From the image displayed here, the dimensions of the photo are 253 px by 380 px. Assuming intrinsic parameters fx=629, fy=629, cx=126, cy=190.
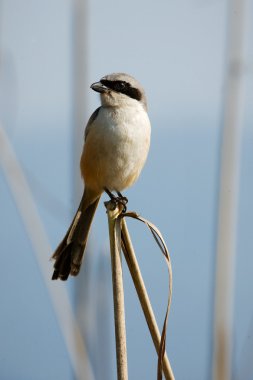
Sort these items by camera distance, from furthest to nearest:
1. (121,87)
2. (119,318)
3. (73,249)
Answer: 1. (121,87)
2. (73,249)
3. (119,318)

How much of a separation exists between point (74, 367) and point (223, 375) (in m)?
0.41

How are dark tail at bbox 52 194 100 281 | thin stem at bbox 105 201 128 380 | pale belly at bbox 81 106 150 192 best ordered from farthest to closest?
pale belly at bbox 81 106 150 192
dark tail at bbox 52 194 100 281
thin stem at bbox 105 201 128 380

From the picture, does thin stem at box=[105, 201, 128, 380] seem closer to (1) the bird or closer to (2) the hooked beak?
(1) the bird

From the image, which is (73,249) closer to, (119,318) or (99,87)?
(99,87)

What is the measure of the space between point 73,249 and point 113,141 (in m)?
0.44

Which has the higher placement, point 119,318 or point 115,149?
point 115,149

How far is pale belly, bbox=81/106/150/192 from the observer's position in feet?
7.30

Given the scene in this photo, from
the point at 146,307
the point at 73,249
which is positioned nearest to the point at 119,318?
the point at 146,307

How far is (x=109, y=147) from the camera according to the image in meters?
2.22

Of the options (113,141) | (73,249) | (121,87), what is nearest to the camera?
(73,249)

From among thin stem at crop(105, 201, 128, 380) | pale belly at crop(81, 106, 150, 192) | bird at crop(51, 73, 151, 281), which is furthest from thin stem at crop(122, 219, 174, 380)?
pale belly at crop(81, 106, 150, 192)

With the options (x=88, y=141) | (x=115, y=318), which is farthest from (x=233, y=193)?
(x=88, y=141)

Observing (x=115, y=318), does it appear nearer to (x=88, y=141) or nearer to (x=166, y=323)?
(x=166, y=323)

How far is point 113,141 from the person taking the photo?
2221 millimetres
